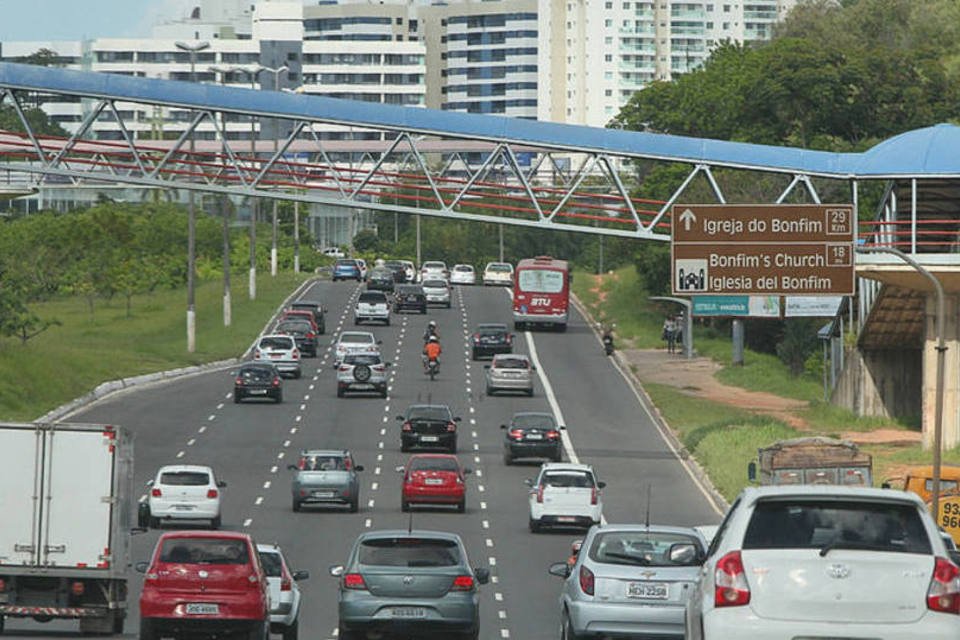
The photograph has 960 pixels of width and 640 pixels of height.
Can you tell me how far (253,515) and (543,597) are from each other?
1303 centimetres

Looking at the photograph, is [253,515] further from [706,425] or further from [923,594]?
Answer: [923,594]

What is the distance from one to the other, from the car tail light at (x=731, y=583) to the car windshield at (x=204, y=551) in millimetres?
11835

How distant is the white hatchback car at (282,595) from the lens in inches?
1096

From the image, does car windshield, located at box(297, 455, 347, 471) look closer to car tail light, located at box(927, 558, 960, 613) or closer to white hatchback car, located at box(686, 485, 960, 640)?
white hatchback car, located at box(686, 485, 960, 640)

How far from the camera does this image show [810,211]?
46156mm

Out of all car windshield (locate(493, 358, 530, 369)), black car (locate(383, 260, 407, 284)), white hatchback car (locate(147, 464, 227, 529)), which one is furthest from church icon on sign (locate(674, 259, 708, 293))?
black car (locate(383, 260, 407, 284))

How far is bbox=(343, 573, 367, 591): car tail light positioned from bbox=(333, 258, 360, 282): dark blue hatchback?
331 ft

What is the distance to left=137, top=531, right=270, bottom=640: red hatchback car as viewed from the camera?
2491 centimetres

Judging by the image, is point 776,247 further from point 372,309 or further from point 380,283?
point 380,283

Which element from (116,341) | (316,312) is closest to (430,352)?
(316,312)

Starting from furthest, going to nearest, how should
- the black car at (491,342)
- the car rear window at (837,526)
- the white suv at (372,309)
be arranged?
the white suv at (372,309), the black car at (491,342), the car rear window at (837,526)

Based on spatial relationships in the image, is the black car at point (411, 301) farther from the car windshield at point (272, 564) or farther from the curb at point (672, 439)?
the car windshield at point (272, 564)

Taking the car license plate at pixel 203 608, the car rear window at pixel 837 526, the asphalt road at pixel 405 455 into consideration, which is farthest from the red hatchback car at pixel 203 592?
the car rear window at pixel 837 526

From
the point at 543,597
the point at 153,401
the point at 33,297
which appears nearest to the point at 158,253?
the point at 33,297
